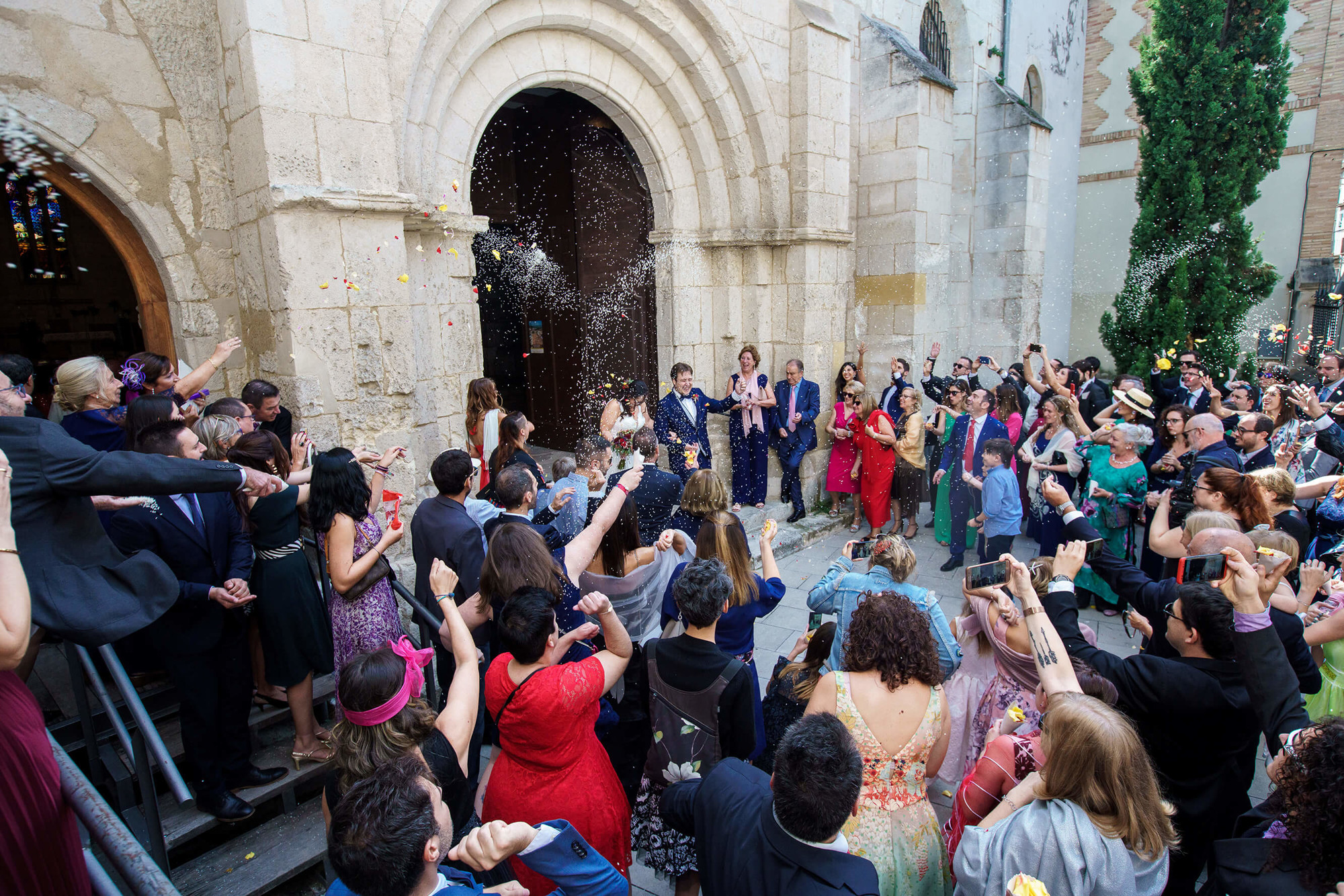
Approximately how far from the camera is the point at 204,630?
2961mm

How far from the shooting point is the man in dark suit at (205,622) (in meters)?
2.92

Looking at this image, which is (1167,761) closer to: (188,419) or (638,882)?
(638,882)

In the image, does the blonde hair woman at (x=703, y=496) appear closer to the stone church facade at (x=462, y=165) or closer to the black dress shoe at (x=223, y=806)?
the stone church facade at (x=462, y=165)

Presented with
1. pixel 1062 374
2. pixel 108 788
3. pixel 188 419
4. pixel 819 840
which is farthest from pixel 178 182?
pixel 1062 374

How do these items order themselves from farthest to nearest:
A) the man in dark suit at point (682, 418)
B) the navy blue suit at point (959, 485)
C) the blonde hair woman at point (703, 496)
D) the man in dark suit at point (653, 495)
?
the man in dark suit at point (682, 418), the navy blue suit at point (959, 485), the man in dark suit at point (653, 495), the blonde hair woman at point (703, 496)

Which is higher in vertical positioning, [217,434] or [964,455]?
[217,434]

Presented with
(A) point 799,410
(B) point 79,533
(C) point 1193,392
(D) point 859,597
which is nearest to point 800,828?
(D) point 859,597

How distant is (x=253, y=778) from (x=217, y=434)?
5.27ft

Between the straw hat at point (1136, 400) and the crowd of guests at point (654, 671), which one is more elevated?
the straw hat at point (1136, 400)

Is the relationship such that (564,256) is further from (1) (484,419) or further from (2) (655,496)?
(2) (655,496)

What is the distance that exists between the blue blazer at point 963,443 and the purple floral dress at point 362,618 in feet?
15.6

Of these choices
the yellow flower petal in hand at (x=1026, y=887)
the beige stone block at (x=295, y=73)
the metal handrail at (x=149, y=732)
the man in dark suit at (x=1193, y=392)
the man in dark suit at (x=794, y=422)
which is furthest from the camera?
the man in dark suit at (x=794, y=422)

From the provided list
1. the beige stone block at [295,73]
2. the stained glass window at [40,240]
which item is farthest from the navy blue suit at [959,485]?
the stained glass window at [40,240]

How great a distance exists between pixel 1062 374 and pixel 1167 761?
6.52 metres
